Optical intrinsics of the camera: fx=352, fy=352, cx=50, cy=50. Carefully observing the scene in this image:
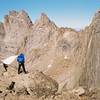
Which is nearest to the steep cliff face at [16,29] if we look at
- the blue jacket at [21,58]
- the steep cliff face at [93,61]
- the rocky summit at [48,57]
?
the rocky summit at [48,57]

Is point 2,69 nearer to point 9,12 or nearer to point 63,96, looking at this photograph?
point 63,96

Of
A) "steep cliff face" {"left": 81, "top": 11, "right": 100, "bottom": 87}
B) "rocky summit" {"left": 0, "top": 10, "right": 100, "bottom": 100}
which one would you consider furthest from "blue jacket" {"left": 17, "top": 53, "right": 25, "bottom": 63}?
"steep cliff face" {"left": 81, "top": 11, "right": 100, "bottom": 87}

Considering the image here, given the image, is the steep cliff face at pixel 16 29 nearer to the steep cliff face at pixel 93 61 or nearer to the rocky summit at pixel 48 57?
the rocky summit at pixel 48 57

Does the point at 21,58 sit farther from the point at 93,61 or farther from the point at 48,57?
the point at 48,57

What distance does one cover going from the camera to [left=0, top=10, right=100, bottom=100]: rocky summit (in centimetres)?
3045

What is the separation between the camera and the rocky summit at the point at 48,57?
30.5 metres

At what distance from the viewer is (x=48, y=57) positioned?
545 feet

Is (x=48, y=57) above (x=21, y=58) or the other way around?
above

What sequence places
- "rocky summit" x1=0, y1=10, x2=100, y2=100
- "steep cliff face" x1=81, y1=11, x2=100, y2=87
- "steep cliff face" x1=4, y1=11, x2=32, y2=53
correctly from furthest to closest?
"steep cliff face" x1=4, y1=11, x2=32, y2=53 < "steep cliff face" x1=81, y1=11, x2=100, y2=87 < "rocky summit" x1=0, y1=10, x2=100, y2=100

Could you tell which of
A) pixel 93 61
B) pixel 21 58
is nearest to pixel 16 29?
pixel 21 58

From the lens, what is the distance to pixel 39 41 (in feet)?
592

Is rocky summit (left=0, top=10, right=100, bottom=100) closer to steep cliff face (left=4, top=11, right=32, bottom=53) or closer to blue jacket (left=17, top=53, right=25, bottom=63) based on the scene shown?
steep cliff face (left=4, top=11, right=32, bottom=53)

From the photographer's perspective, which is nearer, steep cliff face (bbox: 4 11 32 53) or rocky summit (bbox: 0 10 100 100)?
rocky summit (bbox: 0 10 100 100)

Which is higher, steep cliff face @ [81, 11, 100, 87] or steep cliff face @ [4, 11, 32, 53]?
steep cliff face @ [4, 11, 32, 53]
